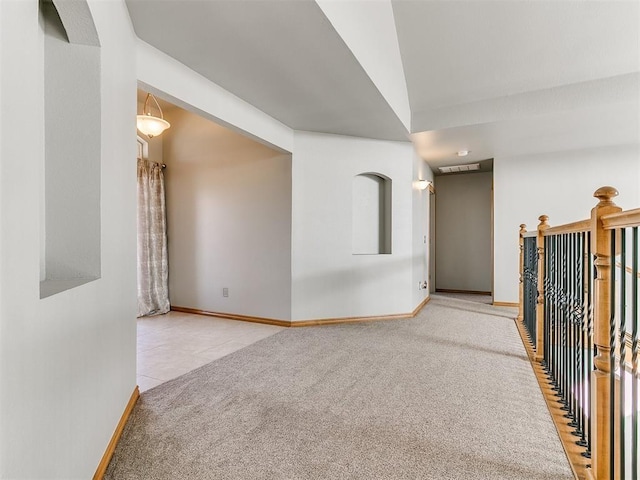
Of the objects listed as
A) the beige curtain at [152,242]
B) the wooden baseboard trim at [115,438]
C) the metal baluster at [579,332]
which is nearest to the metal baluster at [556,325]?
the metal baluster at [579,332]

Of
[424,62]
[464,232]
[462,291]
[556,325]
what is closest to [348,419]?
[556,325]

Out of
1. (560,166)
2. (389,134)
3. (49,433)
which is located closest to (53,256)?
(49,433)

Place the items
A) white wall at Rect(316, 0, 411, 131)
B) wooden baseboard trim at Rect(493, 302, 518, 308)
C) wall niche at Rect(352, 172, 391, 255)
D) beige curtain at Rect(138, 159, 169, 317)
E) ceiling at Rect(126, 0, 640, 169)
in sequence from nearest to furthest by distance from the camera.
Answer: ceiling at Rect(126, 0, 640, 169) < white wall at Rect(316, 0, 411, 131) < wall niche at Rect(352, 172, 391, 255) < beige curtain at Rect(138, 159, 169, 317) < wooden baseboard trim at Rect(493, 302, 518, 308)

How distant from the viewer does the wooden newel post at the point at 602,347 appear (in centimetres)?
135

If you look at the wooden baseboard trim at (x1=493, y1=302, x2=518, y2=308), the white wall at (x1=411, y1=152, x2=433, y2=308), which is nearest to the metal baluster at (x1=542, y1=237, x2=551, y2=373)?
the white wall at (x1=411, y1=152, x2=433, y2=308)

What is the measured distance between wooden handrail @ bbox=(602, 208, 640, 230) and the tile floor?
2792 millimetres

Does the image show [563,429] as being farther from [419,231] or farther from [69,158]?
[419,231]

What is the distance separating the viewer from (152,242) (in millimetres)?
4973

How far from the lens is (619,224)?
3.97ft

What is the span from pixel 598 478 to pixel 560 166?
16.4ft

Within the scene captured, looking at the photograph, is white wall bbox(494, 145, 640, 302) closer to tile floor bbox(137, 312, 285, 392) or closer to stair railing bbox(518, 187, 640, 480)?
stair railing bbox(518, 187, 640, 480)

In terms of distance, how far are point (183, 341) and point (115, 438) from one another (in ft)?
6.36

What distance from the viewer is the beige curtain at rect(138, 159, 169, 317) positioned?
4895mm

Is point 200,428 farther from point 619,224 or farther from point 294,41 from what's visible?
point 294,41
